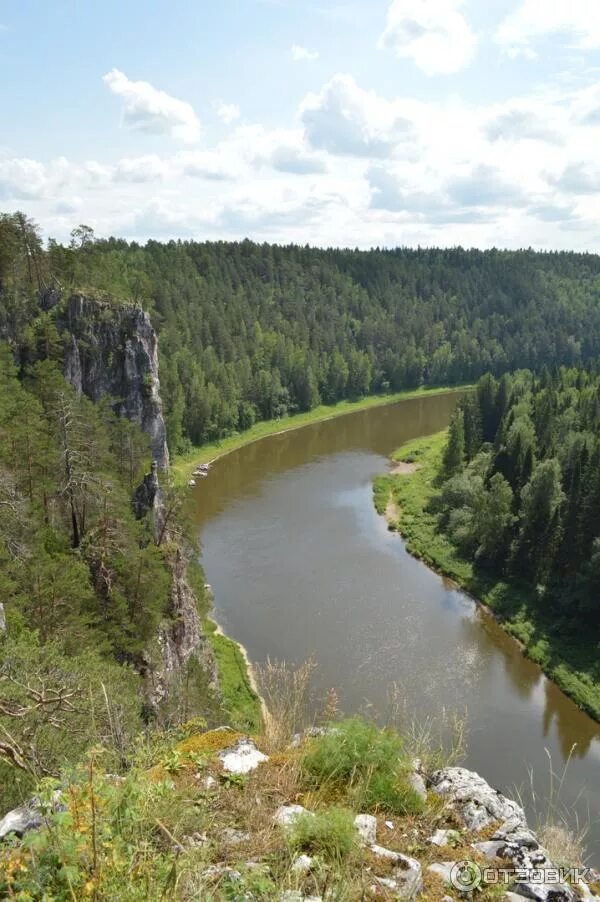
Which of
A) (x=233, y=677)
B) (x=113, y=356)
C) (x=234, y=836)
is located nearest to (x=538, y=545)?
(x=233, y=677)

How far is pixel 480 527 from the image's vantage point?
4628 cm

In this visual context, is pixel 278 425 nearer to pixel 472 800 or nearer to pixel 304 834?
pixel 472 800

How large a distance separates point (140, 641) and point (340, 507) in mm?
34982

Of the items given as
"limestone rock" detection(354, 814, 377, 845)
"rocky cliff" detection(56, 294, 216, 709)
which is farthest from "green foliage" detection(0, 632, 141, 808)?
"rocky cliff" detection(56, 294, 216, 709)

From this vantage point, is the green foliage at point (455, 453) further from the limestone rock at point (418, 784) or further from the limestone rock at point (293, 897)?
the limestone rock at point (293, 897)

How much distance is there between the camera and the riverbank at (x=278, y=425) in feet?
233

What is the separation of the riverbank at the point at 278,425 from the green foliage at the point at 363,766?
48.7 meters

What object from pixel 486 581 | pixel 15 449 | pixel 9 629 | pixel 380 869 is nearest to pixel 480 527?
pixel 486 581

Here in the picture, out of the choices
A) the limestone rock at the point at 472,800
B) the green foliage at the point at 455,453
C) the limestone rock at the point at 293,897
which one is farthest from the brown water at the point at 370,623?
the limestone rock at the point at 293,897

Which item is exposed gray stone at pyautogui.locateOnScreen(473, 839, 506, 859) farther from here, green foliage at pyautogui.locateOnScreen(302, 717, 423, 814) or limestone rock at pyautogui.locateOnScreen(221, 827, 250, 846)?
limestone rock at pyautogui.locateOnScreen(221, 827, 250, 846)

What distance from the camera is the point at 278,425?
8794 cm

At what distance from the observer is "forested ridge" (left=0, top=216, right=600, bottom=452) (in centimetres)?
7688

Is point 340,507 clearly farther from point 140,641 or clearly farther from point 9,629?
point 9,629

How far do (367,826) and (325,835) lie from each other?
Result: 892 mm
